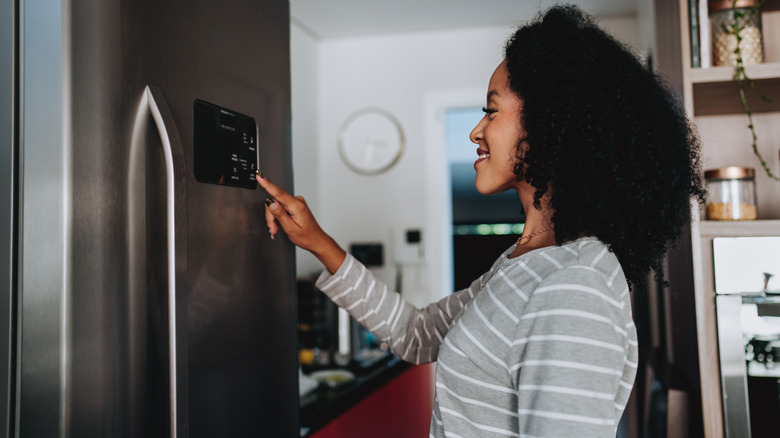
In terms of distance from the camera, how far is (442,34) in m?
3.58

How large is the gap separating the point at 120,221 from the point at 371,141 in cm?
290

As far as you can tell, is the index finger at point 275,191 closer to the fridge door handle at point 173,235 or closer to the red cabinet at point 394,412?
the fridge door handle at point 173,235

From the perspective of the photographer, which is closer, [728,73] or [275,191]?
[275,191]

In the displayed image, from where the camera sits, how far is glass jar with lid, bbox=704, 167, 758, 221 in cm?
165

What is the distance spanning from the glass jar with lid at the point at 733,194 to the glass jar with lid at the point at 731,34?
31cm

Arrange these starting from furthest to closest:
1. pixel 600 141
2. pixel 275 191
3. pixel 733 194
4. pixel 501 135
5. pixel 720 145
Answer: pixel 720 145, pixel 733 194, pixel 275 191, pixel 501 135, pixel 600 141

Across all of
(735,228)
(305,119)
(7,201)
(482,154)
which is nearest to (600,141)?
(482,154)

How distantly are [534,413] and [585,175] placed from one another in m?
0.34

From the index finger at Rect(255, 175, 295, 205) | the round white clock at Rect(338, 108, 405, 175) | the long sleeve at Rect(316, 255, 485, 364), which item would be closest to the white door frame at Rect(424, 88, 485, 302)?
the round white clock at Rect(338, 108, 405, 175)

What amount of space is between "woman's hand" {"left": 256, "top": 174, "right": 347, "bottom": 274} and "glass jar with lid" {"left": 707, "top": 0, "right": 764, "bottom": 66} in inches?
48.0

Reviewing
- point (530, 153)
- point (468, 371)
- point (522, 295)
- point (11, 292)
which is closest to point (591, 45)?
point (530, 153)

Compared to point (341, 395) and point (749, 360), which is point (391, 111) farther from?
point (749, 360)

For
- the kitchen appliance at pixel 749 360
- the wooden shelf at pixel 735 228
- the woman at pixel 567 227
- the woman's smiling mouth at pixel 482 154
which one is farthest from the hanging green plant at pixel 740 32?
the woman's smiling mouth at pixel 482 154

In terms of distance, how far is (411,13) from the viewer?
330 centimetres
